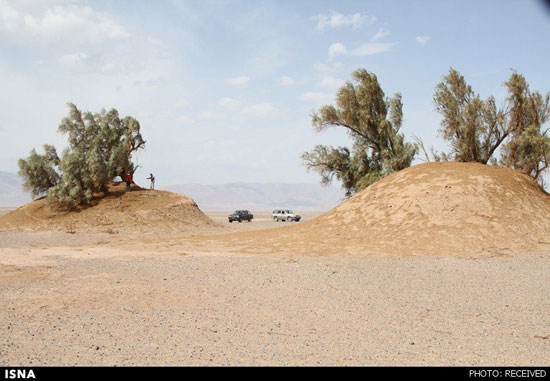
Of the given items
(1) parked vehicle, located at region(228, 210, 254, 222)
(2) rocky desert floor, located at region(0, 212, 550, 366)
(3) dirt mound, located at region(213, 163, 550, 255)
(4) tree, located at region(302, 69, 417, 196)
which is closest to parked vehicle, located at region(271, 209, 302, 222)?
(1) parked vehicle, located at region(228, 210, 254, 222)

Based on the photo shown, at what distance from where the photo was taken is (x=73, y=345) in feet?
18.6

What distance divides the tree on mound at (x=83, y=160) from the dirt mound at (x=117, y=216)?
1190 mm

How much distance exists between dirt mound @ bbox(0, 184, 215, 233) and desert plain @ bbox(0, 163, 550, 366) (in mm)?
8581

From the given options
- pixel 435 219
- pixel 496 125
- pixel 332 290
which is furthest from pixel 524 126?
pixel 332 290

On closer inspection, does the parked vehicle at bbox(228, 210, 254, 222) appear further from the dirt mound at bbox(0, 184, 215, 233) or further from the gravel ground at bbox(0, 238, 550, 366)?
the gravel ground at bbox(0, 238, 550, 366)

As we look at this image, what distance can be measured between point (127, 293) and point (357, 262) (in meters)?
7.31

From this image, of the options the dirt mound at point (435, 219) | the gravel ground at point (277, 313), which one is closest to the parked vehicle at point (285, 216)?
the dirt mound at point (435, 219)

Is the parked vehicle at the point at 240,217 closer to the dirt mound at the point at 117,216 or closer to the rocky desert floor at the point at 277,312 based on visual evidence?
the dirt mound at the point at 117,216

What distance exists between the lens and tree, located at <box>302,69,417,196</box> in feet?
107

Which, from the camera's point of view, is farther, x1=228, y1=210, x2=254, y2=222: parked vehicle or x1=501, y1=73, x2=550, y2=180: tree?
x1=228, y1=210, x2=254, y2=222: parked vehicle

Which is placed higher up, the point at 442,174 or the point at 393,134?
the point at 393,134

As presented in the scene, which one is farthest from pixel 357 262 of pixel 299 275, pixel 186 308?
pixel 186 308

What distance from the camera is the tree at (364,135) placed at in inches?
1283
